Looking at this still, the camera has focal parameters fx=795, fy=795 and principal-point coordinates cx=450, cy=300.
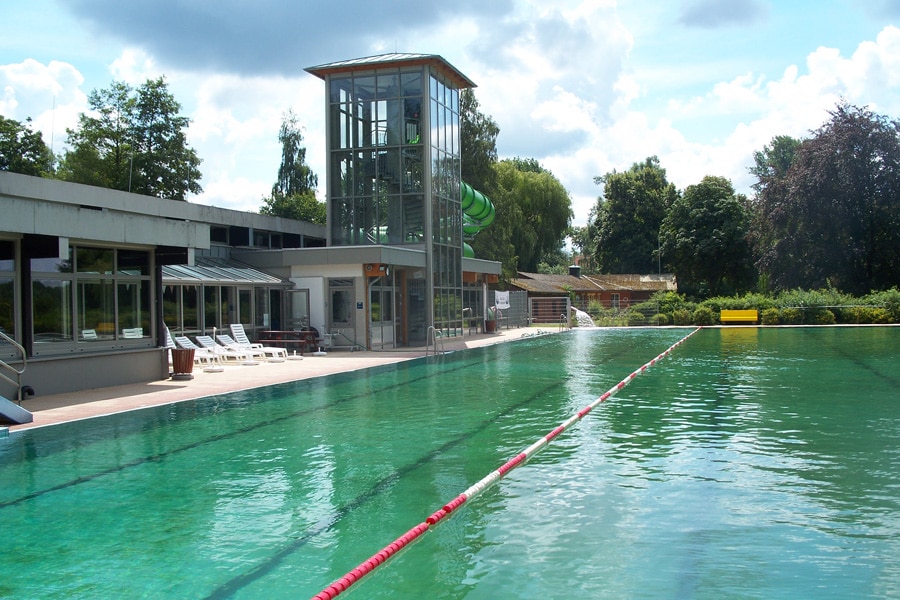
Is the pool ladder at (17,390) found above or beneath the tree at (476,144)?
beneath

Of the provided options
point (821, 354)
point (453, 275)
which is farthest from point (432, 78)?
point (821, 354)

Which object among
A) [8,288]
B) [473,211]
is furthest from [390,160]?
[8,288]

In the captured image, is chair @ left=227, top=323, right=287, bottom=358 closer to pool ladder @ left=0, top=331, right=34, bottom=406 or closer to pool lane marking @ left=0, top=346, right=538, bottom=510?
pool lane marking @ left=0, top=346, right=538, bottom=510

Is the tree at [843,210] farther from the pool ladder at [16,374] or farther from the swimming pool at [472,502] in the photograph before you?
the pool ladder at [16,374]

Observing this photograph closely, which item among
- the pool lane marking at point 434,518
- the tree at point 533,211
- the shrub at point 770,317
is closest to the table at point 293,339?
the pool lane marking at point 434,518

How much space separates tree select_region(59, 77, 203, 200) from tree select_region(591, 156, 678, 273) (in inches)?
1494

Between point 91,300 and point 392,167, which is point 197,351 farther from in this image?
point 392,167

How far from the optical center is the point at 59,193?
22.9 metres

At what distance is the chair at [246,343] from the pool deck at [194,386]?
563mm

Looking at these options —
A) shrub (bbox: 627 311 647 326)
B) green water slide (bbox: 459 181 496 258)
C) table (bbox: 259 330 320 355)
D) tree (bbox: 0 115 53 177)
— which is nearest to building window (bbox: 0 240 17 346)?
table (bbox: 259 330 320 355)

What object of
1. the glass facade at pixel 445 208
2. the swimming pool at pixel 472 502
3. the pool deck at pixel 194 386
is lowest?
the swimming pool at pixel 472 502

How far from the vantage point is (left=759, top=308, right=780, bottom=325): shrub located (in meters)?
41.4

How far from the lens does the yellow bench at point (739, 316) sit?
1651 inches

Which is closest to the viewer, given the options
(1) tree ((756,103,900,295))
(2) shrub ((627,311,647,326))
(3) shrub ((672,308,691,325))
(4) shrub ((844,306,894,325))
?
(4) shrub ((844,306,894,325))
